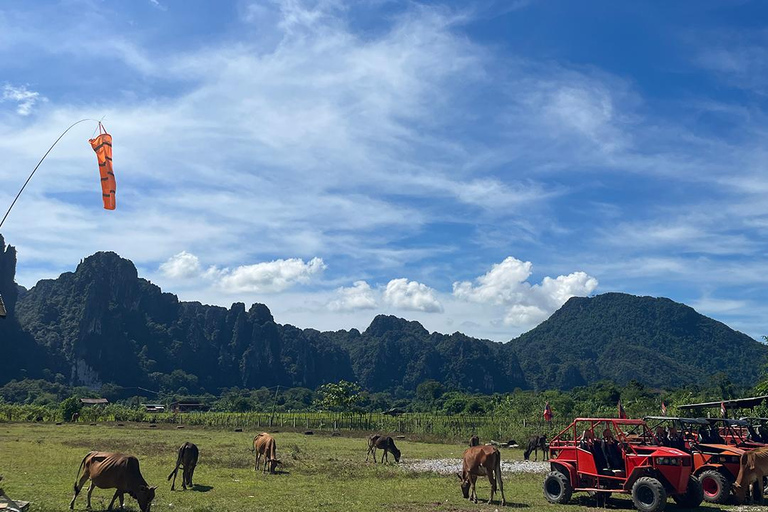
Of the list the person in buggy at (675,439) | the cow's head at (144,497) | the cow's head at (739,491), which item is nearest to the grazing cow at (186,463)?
the cow's head at (144,497)

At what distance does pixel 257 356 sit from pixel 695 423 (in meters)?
191

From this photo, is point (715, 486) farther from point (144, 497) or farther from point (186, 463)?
point (186, 463)

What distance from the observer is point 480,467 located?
16.5 metres

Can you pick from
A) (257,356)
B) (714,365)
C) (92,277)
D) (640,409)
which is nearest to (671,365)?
(714,365)

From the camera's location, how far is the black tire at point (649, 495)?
1377 centimetres

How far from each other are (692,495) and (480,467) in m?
5.21

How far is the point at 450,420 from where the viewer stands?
5144cm

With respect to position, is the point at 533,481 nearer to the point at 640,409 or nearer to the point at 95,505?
the point at 95,505

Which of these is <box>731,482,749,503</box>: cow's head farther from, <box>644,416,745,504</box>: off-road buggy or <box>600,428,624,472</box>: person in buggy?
<box>600,428,624,472</box>: person in buggy

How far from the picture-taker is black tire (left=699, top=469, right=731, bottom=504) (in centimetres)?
1564

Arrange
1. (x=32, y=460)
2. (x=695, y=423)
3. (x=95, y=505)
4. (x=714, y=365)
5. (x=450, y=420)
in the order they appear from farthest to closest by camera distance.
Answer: (x=714, y=365)
(x=450, y=420)
(x=32, y=460)
(x=695, y=423)
(x=95, y=505)

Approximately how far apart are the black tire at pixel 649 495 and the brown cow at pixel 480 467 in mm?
3351

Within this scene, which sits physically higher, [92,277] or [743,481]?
[92,277]

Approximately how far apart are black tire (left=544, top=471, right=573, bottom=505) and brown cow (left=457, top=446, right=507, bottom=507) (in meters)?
1.17
